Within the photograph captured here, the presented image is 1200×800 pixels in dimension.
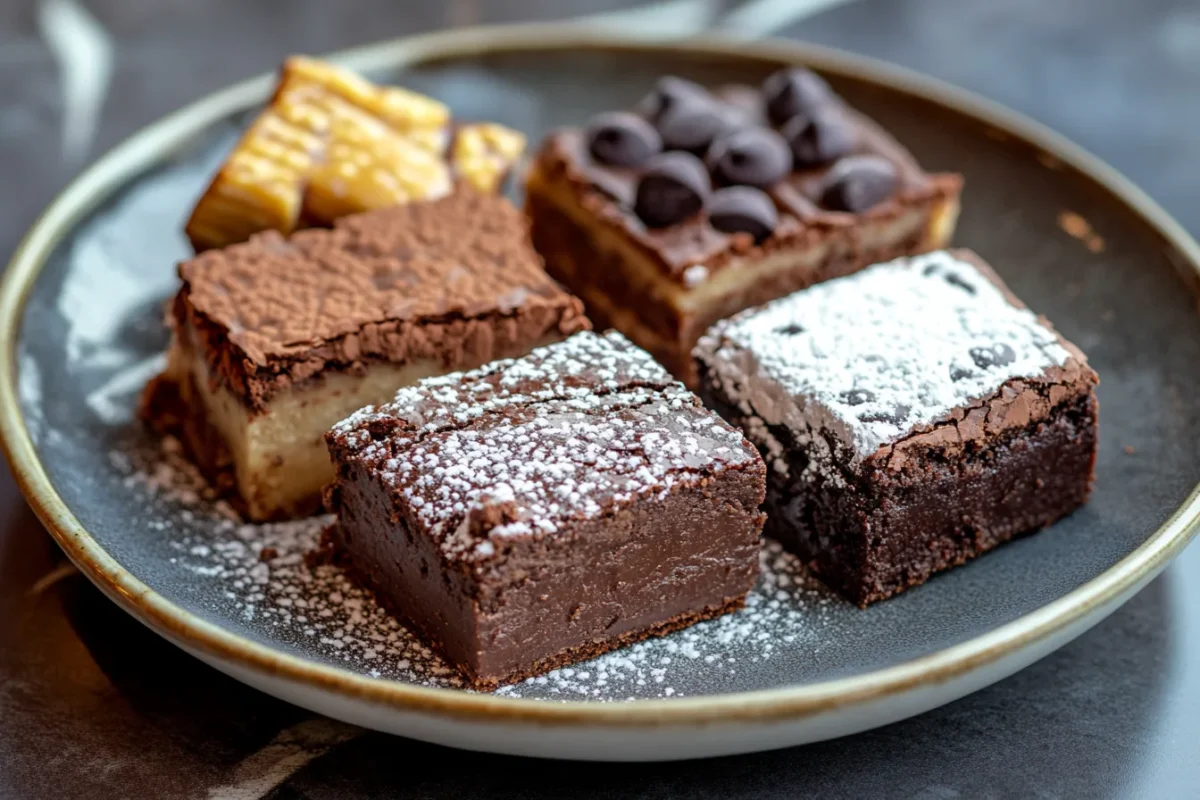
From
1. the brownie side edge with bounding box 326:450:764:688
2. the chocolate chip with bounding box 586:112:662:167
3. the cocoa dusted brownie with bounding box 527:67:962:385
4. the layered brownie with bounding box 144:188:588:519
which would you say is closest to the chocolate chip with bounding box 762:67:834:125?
the cocoa dusted brownie with bounding box 527:67:962:385

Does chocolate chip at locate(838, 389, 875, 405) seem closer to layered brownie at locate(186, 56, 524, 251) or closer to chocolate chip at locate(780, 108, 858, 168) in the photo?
chocolate chip at locate(780, 108, 858, 168)

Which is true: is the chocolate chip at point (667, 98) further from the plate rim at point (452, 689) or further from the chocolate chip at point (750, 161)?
the plate rim at point (452, 689)

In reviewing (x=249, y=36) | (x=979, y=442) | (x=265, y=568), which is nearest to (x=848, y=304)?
(x=979, y=442)

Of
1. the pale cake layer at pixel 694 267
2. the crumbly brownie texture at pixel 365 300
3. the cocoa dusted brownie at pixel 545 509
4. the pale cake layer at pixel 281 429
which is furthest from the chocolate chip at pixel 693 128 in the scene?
the cocoa dusted brownie at pixel 545 509

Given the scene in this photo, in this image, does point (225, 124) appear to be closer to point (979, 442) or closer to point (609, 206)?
point (609, 206)

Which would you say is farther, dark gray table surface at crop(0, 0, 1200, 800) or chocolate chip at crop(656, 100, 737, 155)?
chocolate chip at crop(656, 100, 737, 155)
